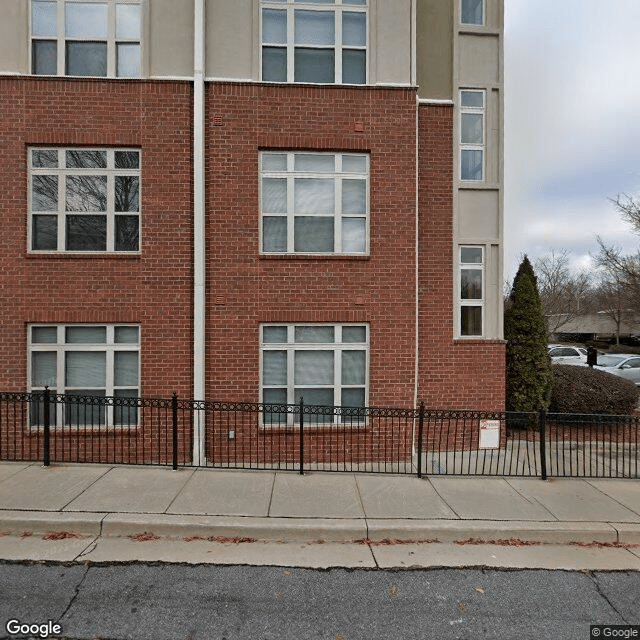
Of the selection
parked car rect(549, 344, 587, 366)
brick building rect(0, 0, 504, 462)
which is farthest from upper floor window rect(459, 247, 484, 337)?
parked car rect(549, 344, 587, 366)

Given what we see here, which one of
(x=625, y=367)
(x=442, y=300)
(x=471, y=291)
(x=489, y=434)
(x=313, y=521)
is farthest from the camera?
(x=625, y=367)

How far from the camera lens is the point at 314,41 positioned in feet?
25.6

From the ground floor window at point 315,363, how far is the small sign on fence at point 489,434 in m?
2.15

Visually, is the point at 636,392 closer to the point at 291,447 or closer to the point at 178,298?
the point at 291,447

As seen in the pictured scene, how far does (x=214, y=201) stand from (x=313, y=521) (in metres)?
5.69

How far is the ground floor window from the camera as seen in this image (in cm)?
764

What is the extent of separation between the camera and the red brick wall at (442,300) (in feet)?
26.3

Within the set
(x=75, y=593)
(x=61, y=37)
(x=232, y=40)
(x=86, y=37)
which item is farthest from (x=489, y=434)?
(x=61, y=37)

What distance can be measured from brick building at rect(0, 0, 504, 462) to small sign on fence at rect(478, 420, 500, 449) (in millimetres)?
1132

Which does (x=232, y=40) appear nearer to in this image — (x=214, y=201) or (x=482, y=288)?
(x=214, y=201)

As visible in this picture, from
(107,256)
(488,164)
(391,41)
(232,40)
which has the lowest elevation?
(107,256)

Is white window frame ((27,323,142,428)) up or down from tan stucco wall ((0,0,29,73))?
down

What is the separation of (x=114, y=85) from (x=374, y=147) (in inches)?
195

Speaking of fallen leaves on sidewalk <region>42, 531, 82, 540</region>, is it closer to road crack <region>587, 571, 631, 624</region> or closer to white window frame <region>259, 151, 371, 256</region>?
white window frame <region>259, 151, 371, 256</region>
